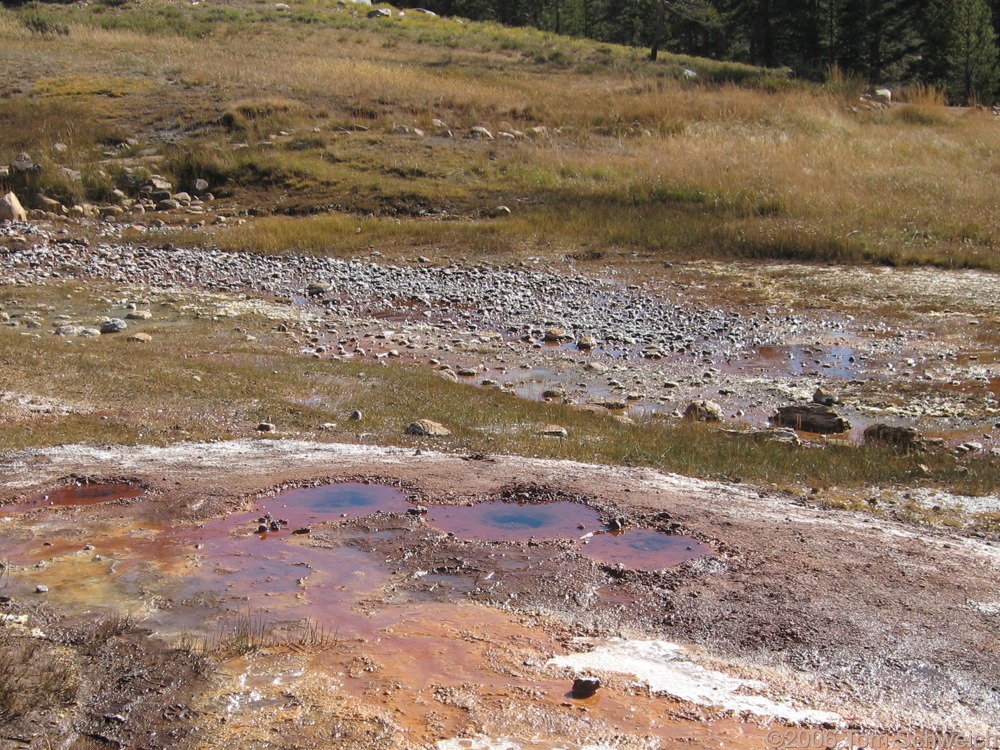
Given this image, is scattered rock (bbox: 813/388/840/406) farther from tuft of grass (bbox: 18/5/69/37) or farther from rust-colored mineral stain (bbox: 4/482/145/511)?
tuft of grass (bbox: 18/5/69/37)

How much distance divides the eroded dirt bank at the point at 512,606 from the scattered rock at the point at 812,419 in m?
2.99

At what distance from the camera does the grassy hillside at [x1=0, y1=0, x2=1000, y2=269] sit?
71.9 feet

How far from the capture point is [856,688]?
5730 millimetres

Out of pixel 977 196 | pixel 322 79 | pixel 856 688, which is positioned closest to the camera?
pixel 856 688

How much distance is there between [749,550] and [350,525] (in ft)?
9.60

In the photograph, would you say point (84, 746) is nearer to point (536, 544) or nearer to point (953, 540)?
point (536, 544)

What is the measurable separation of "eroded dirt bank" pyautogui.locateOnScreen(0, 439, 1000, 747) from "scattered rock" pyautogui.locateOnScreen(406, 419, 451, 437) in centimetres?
126

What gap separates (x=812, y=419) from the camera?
11.9 meters

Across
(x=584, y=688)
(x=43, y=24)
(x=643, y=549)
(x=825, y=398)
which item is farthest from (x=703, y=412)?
(x=43, y=24)

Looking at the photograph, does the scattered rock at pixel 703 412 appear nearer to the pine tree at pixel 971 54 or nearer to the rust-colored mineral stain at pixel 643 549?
the rust-colored mineral stain at pixel 643 549

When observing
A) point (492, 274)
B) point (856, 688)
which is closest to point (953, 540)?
point (856, 688)

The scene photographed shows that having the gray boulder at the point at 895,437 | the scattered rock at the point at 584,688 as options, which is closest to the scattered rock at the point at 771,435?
the gray boulder at the point at 895,437

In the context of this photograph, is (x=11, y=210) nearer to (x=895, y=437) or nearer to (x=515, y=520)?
(x=515, y=520)

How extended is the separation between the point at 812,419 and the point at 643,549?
4998 millimetres
